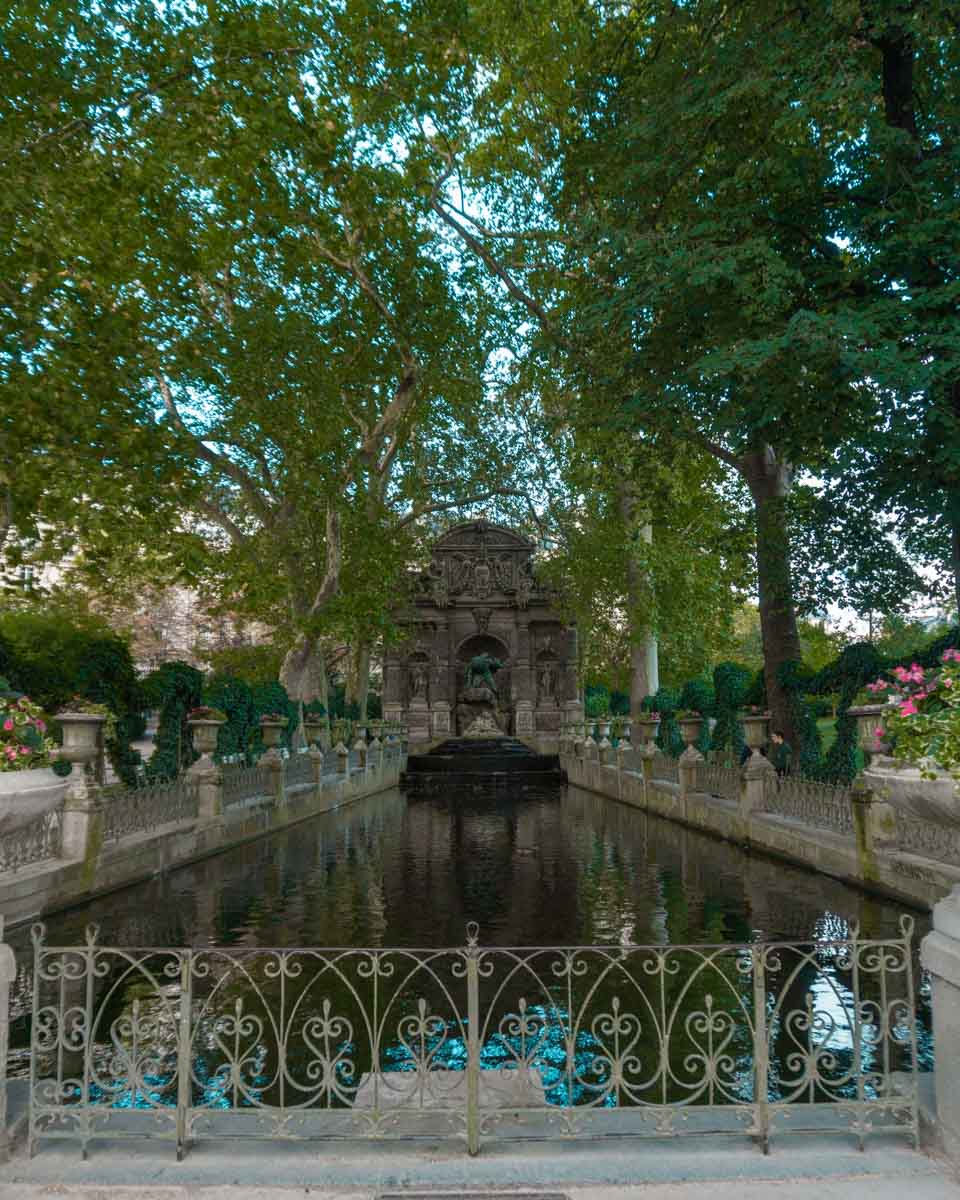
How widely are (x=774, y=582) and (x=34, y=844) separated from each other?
13.3 m

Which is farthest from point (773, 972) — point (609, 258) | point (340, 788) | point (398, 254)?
point (398, 254)

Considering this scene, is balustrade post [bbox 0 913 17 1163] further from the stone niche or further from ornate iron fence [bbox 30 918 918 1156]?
the stone niche

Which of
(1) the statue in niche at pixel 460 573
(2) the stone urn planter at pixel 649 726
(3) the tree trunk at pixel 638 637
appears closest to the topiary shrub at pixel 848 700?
(2) the stone urn planter at pixel 649 726

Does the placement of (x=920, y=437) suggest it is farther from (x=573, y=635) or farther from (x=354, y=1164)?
(x=573, y=635)

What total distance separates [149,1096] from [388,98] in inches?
778

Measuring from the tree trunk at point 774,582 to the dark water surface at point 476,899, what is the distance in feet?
10.9

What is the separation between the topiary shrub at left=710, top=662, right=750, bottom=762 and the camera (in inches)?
735

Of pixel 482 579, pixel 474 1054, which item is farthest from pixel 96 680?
pixel 482 579

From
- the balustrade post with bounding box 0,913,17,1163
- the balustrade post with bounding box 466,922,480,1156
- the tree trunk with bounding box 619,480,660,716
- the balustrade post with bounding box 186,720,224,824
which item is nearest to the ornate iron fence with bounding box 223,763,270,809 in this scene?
the balustrade post with bounding box 186,720,224,824

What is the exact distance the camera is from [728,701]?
1925 cm

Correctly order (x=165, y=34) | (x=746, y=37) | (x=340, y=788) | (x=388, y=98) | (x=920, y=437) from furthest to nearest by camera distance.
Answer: (x=340, y=788) < (x=388, y=98) < (x=165, y=34) < (x=746, y=37) < (x=920, y=437)

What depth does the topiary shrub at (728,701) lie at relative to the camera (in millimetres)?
18672

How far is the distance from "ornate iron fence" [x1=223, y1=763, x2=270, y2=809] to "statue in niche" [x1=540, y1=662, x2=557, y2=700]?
32224 mm

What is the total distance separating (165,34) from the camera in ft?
45.3
